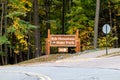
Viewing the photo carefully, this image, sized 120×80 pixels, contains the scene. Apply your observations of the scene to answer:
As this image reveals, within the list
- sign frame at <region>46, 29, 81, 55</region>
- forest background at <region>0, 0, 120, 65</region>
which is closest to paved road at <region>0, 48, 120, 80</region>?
sign frame at <region>46, 29, 81, 55</region>

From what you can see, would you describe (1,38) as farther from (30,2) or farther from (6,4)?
(30,2)

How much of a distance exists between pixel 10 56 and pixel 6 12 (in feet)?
27.2

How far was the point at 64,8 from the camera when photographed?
5816 centimetres

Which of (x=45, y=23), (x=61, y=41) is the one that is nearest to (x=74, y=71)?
(x=61, y=41)

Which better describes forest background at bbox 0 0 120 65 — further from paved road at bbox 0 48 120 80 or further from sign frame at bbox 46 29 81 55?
paved road at bbox 0 48 120 80

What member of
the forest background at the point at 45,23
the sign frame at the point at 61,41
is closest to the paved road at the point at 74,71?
the sign frame at the point at 61,41

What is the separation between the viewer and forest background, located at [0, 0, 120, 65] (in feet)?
152

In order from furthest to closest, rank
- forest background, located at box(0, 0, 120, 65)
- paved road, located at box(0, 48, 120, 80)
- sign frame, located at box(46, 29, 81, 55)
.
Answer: forest background, located at box(0, 0, 120, 65) < sign frame, located at box(46, 29, 81, 55) < paved road, located at box(0, 48, 120, 80)

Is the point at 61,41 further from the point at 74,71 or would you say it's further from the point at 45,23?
the point at 45,23

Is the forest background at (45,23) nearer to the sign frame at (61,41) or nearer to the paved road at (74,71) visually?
the sign frame at (61,41)

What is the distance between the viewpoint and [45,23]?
187 feet

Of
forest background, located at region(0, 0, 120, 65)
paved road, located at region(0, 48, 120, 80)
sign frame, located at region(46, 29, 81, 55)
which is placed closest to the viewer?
paved road, located at region(0, 48, 120, 80)

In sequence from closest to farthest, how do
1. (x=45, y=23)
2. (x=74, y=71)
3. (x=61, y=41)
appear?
(x=74, y=71) → (x=61, y=41) → (x=45, y=23)

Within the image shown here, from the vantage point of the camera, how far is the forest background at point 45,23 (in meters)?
46.4
